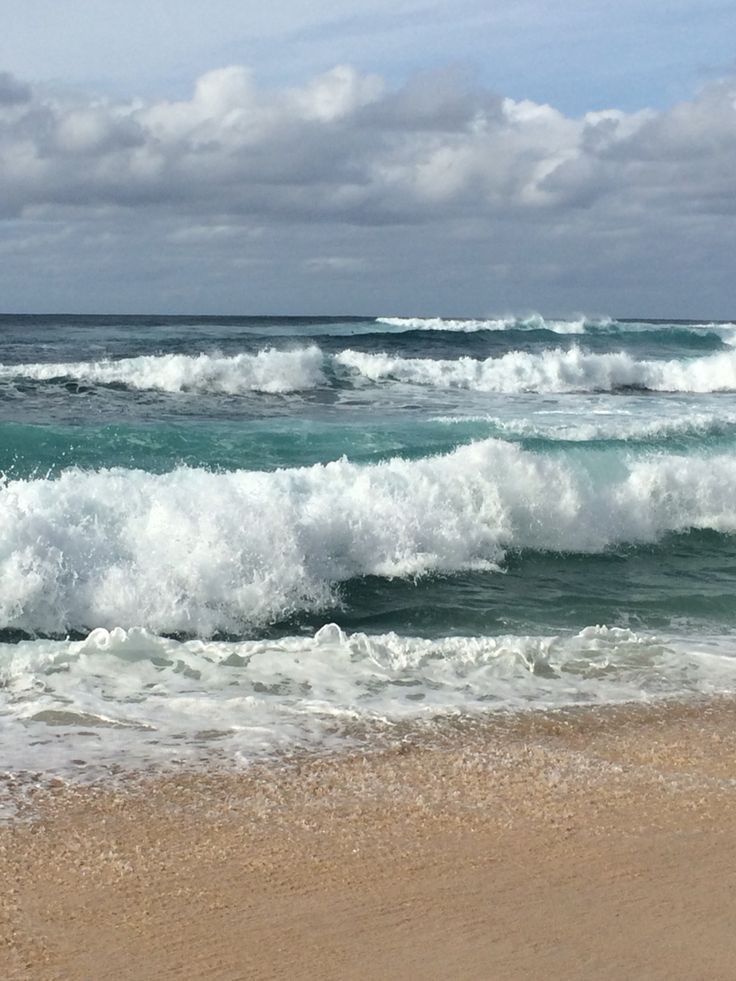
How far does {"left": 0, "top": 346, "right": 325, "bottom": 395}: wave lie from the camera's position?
26453 mm

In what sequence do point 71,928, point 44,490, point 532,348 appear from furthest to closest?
point 532,348
point 44,490
point 71,928

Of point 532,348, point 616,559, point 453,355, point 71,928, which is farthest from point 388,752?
point 532,348

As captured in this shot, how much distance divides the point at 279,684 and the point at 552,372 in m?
26.6

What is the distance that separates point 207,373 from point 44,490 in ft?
59.6

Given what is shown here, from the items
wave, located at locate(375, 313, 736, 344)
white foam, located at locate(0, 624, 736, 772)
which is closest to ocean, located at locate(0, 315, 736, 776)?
white foam, located at locate(0, 624, 736, 772)

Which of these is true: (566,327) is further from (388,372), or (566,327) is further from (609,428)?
(609,428)

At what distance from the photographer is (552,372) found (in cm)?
3188

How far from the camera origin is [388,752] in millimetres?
5305

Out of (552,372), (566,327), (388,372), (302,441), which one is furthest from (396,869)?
(566,327)

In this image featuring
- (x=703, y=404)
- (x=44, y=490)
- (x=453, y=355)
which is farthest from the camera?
(x=453, y=355)

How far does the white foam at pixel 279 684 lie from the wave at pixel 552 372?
71.4 feet

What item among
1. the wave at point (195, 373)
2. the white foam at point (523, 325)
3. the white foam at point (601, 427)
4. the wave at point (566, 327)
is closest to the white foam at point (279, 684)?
the white foam at point (601, 427)

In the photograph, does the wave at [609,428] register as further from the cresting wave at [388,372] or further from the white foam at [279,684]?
the white foam at [279,684]

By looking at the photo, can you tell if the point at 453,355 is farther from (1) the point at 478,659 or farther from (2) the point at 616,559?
(1) the point at 478,659
